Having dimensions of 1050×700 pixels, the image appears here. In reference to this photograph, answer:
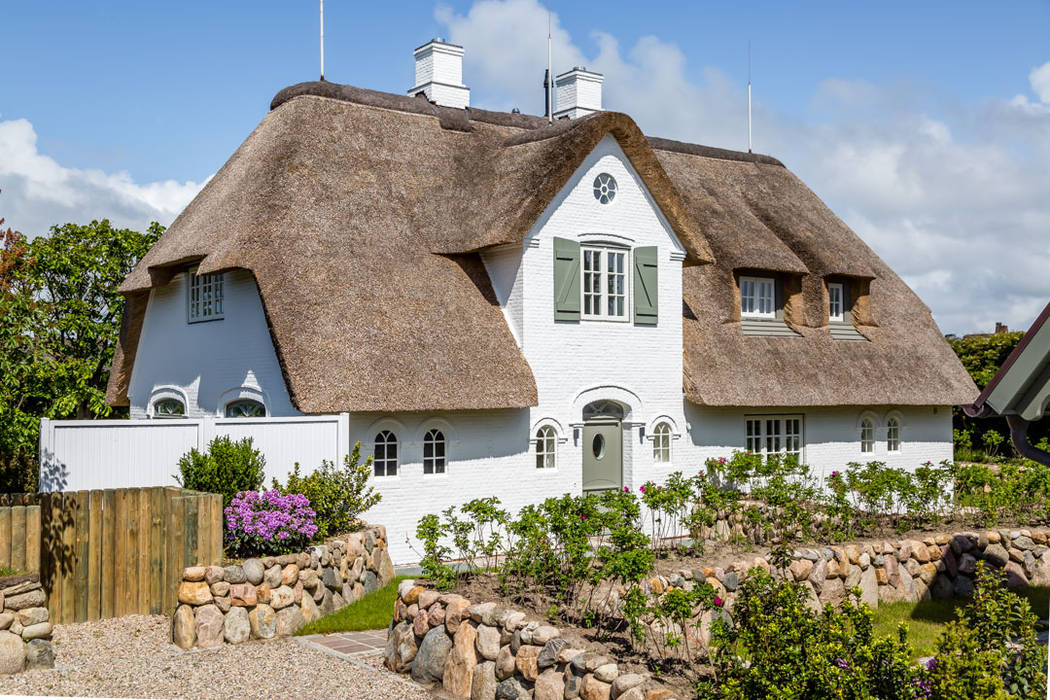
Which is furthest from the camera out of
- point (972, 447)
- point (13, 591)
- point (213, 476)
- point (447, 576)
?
point (972, 447)

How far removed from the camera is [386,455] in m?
15.7

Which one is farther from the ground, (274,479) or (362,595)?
(274,479)

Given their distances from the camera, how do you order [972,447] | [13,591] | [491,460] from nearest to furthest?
1. [13,591]
2. [491,460]
3. [972,447]

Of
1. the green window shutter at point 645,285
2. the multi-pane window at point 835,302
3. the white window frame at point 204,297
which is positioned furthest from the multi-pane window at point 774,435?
the white window frame at point 204,297

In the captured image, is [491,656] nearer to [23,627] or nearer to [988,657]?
[988,657]

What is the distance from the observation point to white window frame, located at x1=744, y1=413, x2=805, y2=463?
20.3 m

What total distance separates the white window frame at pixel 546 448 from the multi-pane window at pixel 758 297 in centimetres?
571

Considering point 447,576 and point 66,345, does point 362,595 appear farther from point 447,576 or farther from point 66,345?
point 66,345

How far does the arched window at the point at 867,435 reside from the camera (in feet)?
72.5

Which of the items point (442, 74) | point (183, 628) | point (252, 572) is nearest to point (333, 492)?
point (252, 572)

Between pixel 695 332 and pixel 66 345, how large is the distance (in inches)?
552

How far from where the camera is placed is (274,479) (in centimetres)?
1273

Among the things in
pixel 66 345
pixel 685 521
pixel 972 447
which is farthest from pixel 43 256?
pixel 972 447

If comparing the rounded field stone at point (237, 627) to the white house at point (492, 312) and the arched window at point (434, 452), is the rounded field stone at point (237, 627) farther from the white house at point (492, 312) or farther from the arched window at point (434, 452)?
the arched window at point (434, 452)
